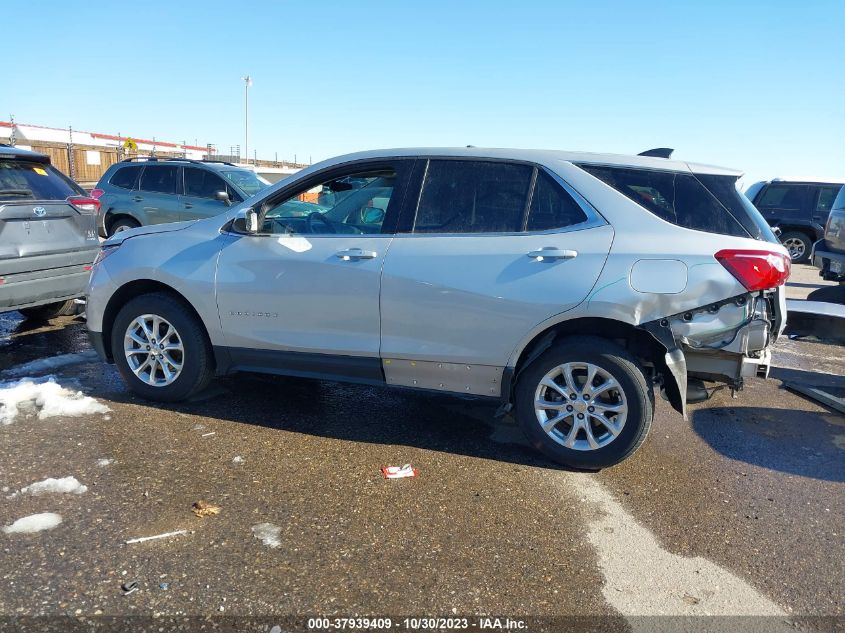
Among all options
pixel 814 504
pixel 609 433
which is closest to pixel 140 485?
pixel 609 433

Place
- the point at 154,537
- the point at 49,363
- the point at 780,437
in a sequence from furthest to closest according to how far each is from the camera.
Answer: the point at 49,363
the point at 780,437
the point at 154,537

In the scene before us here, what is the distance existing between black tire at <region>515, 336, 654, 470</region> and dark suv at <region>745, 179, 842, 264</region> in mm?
12725

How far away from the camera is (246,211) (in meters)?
4.45

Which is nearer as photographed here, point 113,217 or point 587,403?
point 587,403

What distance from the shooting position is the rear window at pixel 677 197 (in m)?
3.71

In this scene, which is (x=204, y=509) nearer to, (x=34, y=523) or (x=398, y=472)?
(x=34, y=523)

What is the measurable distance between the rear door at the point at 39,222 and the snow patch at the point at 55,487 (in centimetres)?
279

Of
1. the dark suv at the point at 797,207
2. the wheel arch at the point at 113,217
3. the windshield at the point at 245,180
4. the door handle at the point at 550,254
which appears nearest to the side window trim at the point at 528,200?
the door handle at the point at 550,254

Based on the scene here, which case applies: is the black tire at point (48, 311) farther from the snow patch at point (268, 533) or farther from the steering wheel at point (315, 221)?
the snow patch at point (268, 533)

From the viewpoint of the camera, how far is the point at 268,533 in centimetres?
307

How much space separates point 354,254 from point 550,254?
1210mm

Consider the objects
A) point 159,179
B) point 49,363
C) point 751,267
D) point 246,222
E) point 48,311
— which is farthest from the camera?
point 159,179

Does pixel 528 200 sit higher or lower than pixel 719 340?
higher

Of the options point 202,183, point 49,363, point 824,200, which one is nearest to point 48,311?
point 49,363
